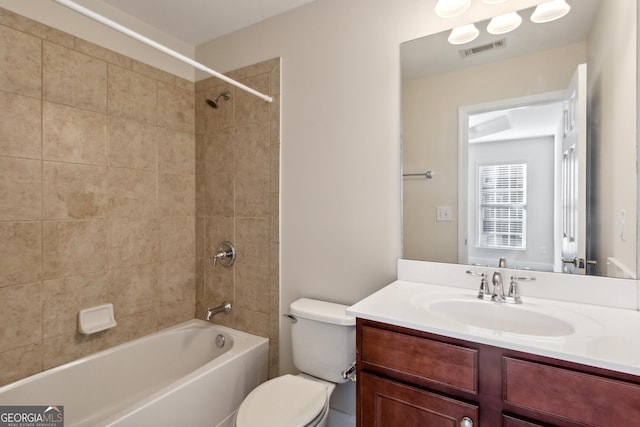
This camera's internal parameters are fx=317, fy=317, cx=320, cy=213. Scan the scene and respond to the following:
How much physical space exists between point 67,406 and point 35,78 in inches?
65.4

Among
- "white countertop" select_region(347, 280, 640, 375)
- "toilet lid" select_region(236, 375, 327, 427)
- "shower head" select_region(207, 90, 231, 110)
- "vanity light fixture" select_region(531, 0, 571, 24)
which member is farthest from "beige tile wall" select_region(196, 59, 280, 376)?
"vanity light fixture" select_region(531, 0, 571, 24)

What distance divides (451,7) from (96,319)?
8.02 ft

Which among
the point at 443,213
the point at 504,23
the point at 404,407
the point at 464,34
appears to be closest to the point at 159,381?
the point at 404,407

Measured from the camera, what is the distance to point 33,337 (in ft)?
5.22

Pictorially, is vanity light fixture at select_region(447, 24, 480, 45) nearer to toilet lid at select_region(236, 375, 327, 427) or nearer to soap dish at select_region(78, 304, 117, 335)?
toilet lid at select_region(236, 375, 327, 427)

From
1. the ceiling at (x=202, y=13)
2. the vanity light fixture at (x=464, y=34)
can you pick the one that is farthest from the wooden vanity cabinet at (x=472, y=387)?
the ceiling at (x=202, y=13)

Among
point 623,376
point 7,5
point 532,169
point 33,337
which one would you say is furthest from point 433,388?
point 7,5

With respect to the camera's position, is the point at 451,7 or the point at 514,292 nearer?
the point at 514,292

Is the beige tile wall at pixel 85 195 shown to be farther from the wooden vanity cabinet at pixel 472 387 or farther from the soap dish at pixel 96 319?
the wooden vanity cabinet at pixel 472 387

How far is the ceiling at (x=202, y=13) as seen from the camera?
1855mm

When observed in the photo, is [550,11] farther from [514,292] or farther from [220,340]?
[220,340]

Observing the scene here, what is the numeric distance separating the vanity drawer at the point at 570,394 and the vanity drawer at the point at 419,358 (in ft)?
0.34

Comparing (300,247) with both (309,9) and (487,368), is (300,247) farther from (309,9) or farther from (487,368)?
(309,9)

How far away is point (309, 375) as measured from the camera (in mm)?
1681
